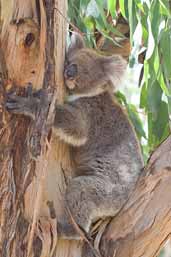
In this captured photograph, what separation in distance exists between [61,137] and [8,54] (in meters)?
0.44

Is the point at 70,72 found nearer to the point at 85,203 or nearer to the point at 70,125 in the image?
the point at 70,125

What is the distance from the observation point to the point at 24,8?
2.00 m

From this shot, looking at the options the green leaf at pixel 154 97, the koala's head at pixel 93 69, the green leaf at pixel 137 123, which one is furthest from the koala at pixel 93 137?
the green leaf at pixel 137 123

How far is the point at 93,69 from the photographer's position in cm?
270

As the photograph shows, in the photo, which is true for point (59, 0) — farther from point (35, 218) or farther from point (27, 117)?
point (35, 218)

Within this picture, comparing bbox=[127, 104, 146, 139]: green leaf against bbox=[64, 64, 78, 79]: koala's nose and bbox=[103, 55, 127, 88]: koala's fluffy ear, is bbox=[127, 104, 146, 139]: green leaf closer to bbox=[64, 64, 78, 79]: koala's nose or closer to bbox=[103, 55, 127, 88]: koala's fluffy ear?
bbox=[103, 55, 127, 88]: koala's fluffy ear

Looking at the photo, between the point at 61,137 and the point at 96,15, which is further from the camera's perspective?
the point at 96,15

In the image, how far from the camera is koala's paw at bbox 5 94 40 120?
196 cm

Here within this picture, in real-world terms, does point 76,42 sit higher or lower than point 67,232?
higher

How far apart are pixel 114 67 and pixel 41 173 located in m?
0.87

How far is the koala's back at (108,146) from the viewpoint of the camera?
244cm

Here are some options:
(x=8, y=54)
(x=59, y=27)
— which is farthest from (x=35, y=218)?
(x=59, y=27)

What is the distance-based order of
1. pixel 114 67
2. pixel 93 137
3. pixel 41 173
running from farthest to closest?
pixel 114 67 < pixel 93 137 < pixel 41 173

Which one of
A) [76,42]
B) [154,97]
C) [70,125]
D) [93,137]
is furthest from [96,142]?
[76,42]
